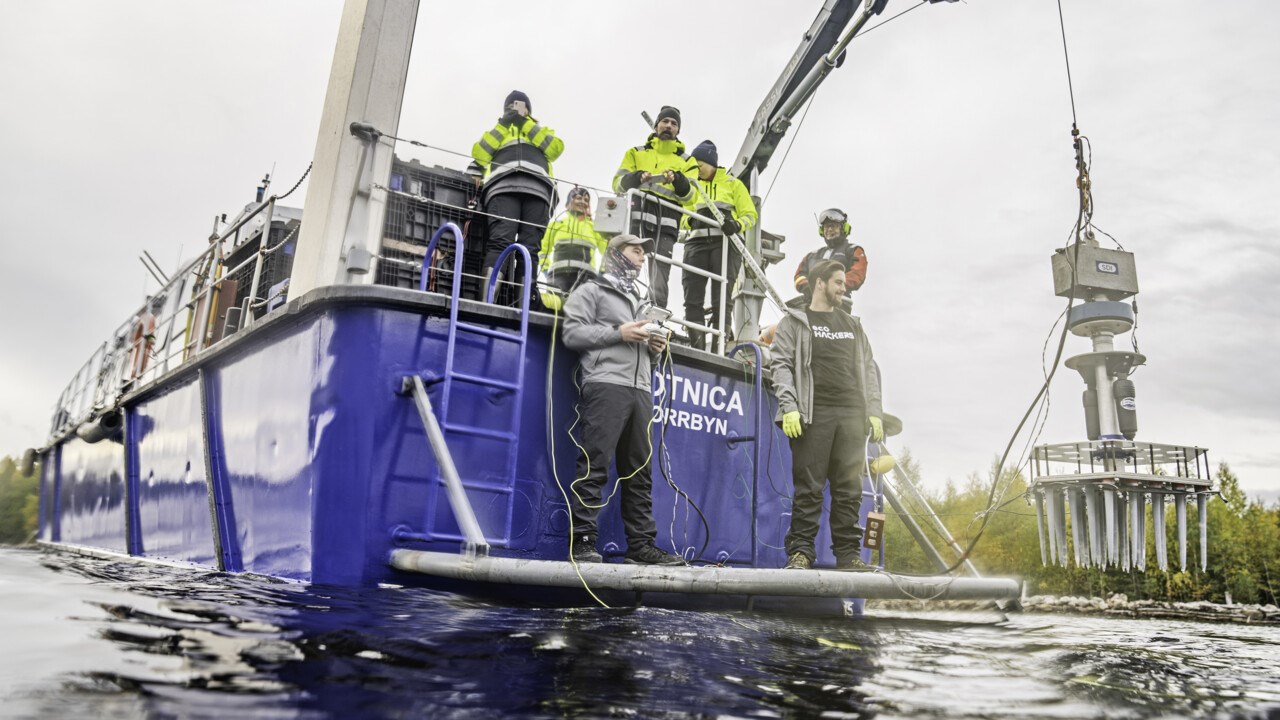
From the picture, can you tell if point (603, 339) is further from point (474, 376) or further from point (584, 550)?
point (584, 550)

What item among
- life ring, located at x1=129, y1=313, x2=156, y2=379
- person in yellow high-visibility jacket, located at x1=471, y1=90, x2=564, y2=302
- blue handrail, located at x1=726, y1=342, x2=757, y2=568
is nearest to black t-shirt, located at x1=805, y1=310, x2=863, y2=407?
blue handrail, located at x1=726, y1=342, x2=757, y2=568

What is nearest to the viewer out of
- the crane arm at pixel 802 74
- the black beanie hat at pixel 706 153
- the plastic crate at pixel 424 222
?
the plastic crate at pixel 424 222

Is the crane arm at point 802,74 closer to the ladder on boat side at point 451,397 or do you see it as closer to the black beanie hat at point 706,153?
the black beanie hat at point 706,153

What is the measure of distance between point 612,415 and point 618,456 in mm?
317

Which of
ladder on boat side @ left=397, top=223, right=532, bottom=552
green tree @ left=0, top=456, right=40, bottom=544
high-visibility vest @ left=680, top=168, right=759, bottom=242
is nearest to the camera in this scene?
ladder on boat side @ left=397, top=223, right=532, bottom=552

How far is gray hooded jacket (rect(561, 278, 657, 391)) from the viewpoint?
4.52m

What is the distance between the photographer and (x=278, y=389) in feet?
16.0

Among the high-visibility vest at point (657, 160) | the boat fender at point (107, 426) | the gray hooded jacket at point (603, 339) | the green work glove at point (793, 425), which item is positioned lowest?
the boat fender at point (107, 426)

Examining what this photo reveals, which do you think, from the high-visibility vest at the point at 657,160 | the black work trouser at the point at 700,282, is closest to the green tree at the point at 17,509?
the high-visibility vest at the point at 657,160

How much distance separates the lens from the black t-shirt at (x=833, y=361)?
16.9ft

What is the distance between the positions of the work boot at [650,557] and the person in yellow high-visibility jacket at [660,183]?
6.88 feet

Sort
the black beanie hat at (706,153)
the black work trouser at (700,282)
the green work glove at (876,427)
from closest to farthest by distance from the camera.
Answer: the green work glove at (876,427) < the black work trouser at (700,282) < the black beanie hat at (706,153)

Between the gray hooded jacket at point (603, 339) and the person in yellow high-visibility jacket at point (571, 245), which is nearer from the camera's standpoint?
the gray hooded jacket at point (603, 339)

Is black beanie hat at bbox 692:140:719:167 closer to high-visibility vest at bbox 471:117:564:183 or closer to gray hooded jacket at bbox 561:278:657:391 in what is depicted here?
high-visibility vest at bbox 471:117:564:183
